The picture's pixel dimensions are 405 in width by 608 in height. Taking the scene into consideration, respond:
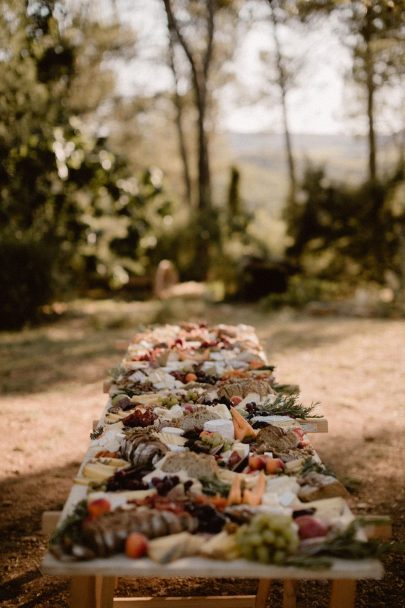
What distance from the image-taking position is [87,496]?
2.12 metres

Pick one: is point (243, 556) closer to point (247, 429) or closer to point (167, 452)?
point (167, 452)

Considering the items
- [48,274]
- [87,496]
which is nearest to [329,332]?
[48,274]

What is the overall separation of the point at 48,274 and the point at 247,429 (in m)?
8.53

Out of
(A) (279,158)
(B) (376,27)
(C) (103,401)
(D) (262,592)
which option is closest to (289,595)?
(D) (262,592)

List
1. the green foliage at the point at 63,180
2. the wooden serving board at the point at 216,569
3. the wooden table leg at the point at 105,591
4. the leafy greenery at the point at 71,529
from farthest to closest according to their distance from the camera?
the green foliage at the point at 63,180
the wooden table leg at the point at 105,591
the leafy greenery at the point at 71,529
the wooden serving board at the point at 216,569

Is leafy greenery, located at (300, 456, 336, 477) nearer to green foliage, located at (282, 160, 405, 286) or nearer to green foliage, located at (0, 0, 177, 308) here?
green foliage, located at (0, 0, 177, 308)

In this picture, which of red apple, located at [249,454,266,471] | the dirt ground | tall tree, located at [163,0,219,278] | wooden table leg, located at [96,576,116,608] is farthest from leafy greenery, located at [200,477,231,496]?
tall tree, located at [163,0,219,278]

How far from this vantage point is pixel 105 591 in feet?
8.00

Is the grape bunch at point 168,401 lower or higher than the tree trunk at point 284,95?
lower

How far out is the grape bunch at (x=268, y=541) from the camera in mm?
1766

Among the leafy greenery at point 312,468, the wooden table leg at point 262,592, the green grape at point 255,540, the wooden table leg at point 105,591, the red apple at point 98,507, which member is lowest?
the wooden table leg at point 262,592

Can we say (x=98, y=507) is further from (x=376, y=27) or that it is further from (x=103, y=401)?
(x=376, y=27)

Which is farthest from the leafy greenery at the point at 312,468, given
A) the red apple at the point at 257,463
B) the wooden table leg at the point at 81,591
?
the wooden table leg at the point at 81,591

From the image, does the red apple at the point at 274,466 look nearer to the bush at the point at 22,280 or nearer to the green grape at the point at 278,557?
the green grape at the point at 278,557
